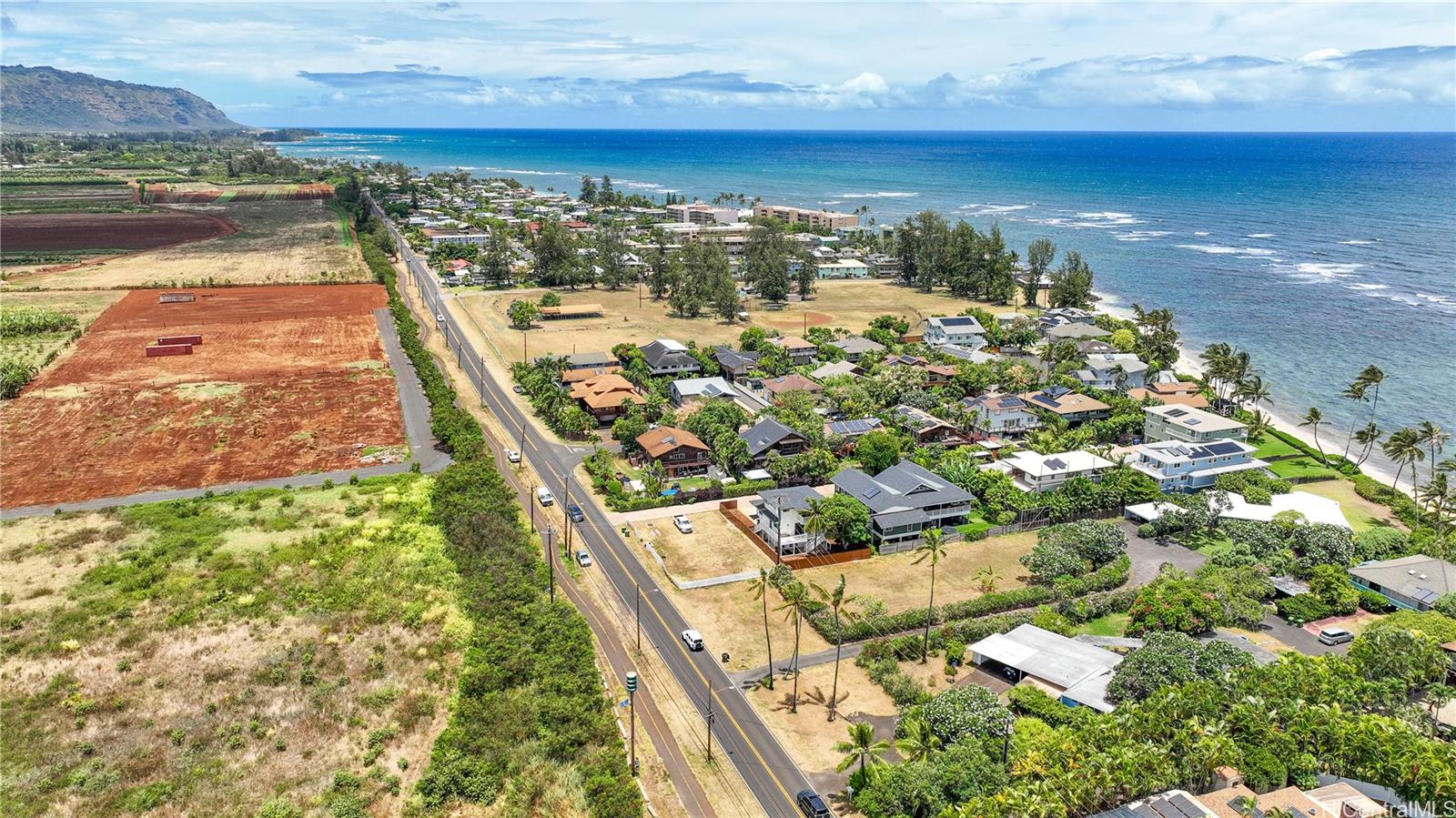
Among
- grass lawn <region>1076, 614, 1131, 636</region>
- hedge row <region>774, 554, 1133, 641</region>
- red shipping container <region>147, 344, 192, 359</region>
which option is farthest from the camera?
red shipping container <region>147, 344, 192, 359</region>

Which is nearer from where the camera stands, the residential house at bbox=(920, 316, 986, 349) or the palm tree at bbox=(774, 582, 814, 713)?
the palm tree at bbox=(774, 582, 814, 713)

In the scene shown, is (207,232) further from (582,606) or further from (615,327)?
(582,606)

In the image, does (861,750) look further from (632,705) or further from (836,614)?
(836,614)

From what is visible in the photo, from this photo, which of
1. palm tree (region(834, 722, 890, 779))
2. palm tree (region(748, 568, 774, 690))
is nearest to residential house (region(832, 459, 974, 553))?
palm tree (region(748, 568, 774, 690))

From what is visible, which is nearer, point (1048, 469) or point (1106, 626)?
point (1106, 626)

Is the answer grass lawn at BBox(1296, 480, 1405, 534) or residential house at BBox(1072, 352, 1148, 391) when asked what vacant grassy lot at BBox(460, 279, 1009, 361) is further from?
grass lawn at BBox(1296, 480, 1405, 534)

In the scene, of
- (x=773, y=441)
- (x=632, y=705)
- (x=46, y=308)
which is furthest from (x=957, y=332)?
(x=46, y=308)
